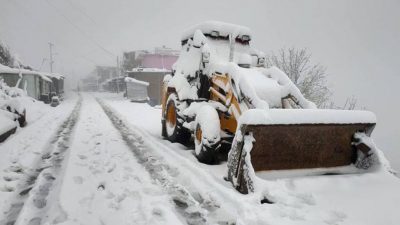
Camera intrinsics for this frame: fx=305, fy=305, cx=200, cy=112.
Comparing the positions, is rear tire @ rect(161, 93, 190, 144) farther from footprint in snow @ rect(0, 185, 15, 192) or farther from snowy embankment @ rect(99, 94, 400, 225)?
footprint in snow @ rect(0, 185, 15, 192)

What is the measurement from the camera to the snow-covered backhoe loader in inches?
159

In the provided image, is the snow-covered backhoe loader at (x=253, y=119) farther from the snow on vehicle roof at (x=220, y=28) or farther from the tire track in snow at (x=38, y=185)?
the tire track in snow at (x=38, y=185)

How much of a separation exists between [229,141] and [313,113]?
1664 mm

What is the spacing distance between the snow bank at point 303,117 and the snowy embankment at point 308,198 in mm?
748

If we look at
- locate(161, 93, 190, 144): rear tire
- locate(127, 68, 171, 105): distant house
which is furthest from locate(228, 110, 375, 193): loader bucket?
locate(127, 68, 171, 105): distant house

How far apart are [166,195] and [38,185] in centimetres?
176

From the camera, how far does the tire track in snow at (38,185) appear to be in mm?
3206

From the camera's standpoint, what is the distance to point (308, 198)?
3.60m

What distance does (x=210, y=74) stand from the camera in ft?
19.7

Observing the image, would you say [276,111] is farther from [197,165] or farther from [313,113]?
[197,165]

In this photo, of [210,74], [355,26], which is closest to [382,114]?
[210,74]

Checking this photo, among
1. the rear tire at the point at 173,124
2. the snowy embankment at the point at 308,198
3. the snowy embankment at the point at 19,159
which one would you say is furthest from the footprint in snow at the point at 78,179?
the rear tire at the point at 173,124

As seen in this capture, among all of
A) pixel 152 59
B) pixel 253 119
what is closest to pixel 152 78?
pixel 152 59

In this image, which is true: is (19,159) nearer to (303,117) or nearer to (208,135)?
(208,135)
